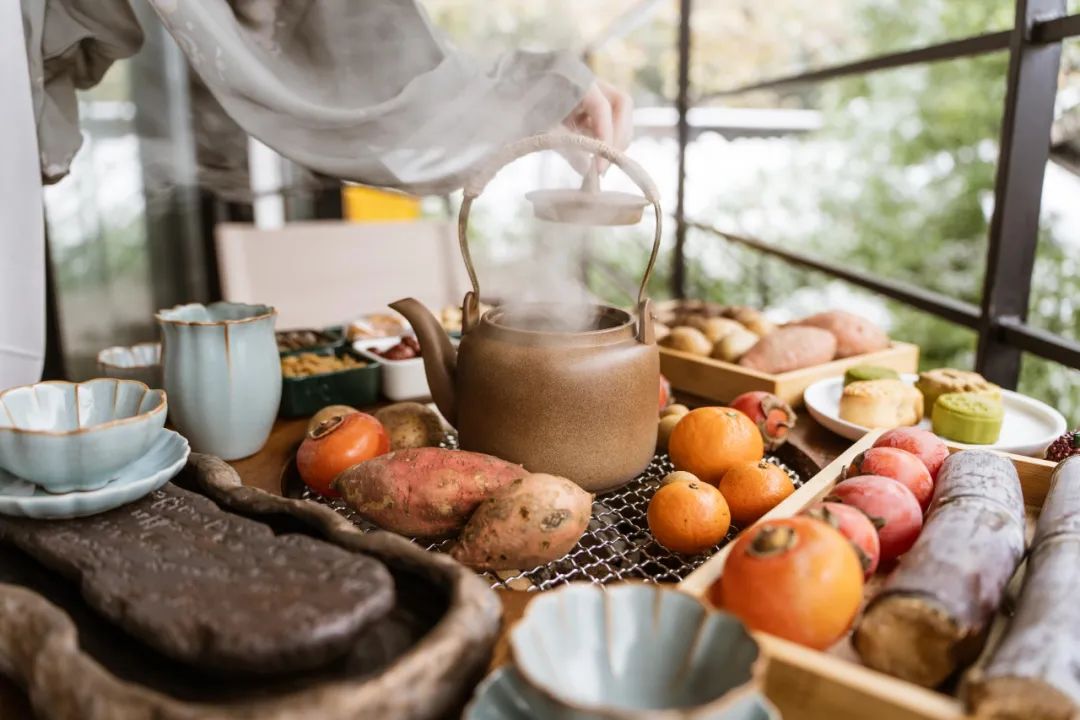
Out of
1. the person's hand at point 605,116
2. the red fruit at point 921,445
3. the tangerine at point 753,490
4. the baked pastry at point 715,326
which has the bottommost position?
the tangerine at point 753,490

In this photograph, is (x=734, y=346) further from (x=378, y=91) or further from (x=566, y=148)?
(x=378, y=91)

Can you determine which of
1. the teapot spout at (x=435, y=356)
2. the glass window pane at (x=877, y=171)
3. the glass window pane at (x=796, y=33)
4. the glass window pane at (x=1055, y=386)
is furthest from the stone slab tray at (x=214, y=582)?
the glass window pane at (x=796, y=33)

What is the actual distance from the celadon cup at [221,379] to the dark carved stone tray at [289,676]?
1.53 feet

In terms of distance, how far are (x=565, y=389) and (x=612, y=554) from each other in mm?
252

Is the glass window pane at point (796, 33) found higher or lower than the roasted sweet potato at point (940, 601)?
higher

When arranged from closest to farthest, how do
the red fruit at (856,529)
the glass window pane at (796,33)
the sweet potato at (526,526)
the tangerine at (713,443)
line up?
the red fruit at (856,529), the sweet potato at (526,526), the tangerine at (713,443), the glass window pane at (796,33)

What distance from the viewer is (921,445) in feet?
3.79

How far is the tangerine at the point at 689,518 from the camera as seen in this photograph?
3.47ft

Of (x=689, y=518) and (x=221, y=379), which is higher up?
(x=221, y=379)

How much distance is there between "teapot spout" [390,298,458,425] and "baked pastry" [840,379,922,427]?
783 mm

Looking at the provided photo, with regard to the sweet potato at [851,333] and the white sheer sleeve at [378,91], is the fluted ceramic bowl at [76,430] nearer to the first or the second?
the white sheer sleeve at [378,91]

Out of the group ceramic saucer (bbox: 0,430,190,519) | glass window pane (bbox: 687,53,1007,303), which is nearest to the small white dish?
ceramic saucer (bbox: 0,430,190,519)

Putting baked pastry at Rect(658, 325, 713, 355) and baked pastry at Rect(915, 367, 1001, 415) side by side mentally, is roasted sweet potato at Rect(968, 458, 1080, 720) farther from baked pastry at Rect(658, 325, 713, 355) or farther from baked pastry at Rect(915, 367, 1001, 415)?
baked pastry at Rect(658, 325, 713, 355)

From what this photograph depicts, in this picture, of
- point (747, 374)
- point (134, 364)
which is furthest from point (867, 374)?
point (134, 364)
